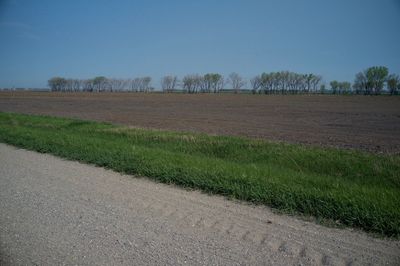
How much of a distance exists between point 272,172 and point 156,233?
413cm

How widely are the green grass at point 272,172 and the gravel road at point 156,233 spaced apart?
55 cm

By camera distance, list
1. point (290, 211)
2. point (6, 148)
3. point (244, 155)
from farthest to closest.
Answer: point (6, 148)
point (244, 155)
point (290, 211)

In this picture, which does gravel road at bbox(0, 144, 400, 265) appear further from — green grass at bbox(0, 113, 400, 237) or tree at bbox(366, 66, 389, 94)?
tree at bbox(366, 66, 389, 94)

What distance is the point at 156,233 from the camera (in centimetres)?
500

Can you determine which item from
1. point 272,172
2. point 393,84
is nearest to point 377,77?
point 393,84

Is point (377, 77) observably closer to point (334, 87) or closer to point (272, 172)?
point (334, 87)

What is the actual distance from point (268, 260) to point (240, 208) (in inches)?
76.4

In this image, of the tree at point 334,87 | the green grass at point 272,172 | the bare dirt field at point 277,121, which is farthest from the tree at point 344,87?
the green grass at point 272,172

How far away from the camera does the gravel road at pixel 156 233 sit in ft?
14.2

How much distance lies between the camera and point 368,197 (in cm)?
628

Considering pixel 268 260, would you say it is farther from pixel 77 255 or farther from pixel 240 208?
pixel 77 255

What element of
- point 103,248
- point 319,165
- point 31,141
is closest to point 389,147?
point 319,165

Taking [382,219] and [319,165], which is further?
[319,165]

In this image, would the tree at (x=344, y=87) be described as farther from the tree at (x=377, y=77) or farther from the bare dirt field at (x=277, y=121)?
the bare dirt field at (x=277, y=121)
